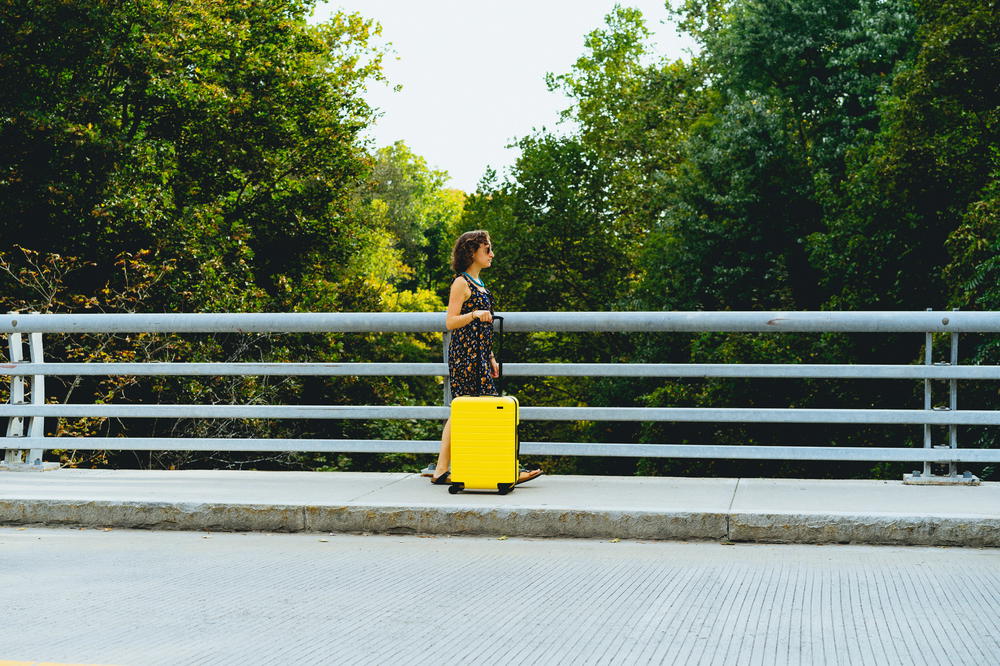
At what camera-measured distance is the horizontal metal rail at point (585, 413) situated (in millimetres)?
7539

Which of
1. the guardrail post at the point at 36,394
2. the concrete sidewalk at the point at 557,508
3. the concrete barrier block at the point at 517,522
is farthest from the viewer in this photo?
the guardrail post at the point at 36,394

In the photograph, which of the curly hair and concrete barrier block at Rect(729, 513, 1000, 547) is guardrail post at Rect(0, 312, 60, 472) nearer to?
the curly hair

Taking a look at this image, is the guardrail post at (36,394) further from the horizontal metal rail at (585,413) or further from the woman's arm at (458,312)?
the woman's arm at (458,312)

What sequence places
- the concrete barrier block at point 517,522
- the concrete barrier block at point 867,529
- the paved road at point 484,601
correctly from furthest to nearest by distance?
the concrete barrier block at point 517,522, the concrete barrier block at point 867,529, the paved road at point 484,601

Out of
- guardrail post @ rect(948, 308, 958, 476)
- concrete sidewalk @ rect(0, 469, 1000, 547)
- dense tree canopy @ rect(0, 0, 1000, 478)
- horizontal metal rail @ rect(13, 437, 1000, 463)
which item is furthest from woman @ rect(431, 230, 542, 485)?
dense tree canopy @ rect(0, 0, 1000, 478)

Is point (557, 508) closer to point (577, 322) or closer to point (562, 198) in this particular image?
point (577, 322)

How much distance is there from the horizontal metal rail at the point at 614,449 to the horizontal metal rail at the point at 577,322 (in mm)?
741

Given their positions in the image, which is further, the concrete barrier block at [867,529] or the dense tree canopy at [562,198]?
the dense tree canopy at [562,198]

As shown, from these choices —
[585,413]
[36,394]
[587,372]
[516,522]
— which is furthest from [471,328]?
[36,394]

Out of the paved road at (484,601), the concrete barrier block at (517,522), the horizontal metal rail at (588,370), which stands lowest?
the paved road at (484,601)

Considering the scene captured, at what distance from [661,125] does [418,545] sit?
130 feet

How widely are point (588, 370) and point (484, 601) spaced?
251 cm

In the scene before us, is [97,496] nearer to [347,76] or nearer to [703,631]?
[703,631]

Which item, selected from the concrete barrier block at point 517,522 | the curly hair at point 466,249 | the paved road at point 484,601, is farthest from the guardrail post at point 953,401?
the curly hair at point 466,249
